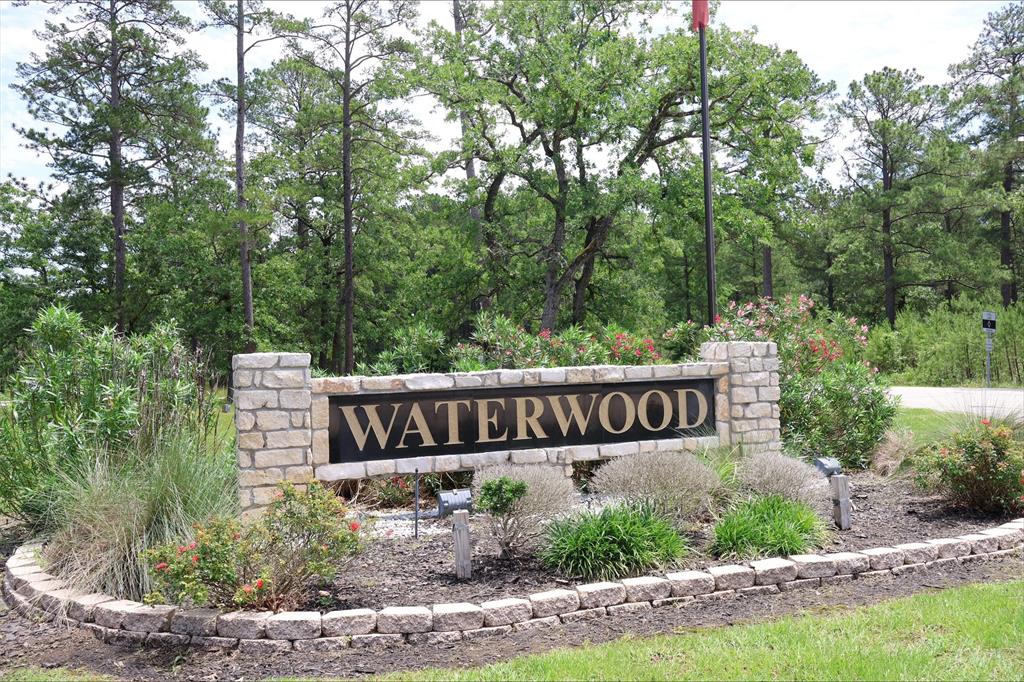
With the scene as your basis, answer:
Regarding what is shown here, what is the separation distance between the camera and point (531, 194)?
2023 centimetres

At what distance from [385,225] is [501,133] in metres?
7.55

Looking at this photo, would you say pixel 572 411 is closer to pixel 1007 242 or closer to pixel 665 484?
pixel 665 484

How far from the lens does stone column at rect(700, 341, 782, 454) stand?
7.86 meters

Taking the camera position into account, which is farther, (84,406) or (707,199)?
(707,199)

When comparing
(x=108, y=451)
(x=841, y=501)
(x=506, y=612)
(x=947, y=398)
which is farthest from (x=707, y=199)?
(x=947, y=398)

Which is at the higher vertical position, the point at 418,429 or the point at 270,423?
the point at 270,423

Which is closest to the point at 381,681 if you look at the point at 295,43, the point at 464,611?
the point at 464,611

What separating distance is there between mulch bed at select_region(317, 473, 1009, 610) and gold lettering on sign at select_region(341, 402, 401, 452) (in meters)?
0.86

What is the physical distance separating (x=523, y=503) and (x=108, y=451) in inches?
142

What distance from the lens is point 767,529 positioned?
5.56 metres

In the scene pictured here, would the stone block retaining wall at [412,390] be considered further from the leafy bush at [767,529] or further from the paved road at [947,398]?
the paved road at [947,398]

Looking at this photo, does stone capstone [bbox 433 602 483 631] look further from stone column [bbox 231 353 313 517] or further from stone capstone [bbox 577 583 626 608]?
stone column [bbox 231 353 313 517]

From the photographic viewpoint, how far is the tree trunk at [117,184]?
75.5 ft

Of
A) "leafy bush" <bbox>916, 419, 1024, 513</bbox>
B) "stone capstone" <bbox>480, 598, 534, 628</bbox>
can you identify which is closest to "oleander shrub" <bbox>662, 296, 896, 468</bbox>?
"leafy bush" <bbox>916, 419, 1024, 513</bbox>
